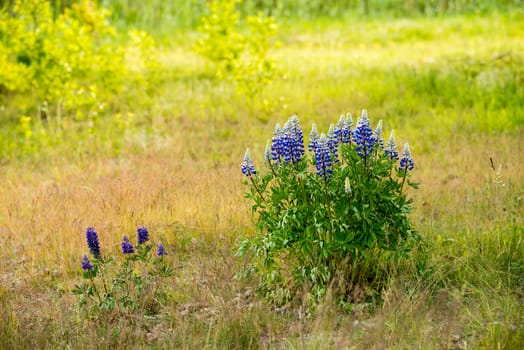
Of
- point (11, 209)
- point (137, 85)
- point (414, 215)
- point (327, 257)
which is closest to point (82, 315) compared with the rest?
point (327, 257)

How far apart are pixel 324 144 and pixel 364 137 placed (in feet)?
0.88

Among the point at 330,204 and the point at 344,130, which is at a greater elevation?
the point at 344,130

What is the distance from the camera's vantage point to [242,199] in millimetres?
6195

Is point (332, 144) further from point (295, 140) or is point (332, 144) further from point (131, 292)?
point (131, 292)

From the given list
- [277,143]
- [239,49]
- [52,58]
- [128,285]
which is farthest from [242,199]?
[239,49]

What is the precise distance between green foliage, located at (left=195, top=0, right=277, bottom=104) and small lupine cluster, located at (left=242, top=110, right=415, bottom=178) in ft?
22.4

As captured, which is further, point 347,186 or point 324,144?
point 324,144

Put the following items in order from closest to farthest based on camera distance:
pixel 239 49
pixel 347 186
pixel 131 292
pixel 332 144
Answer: pixel 347 186 → pixel 332 144 → pixel 131 292 → pixel 239 49

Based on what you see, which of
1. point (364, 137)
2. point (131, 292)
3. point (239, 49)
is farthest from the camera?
point (239, 49)

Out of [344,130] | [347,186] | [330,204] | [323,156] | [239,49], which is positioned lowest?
[330,204]

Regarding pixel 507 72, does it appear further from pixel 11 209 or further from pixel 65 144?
pixel 11 209

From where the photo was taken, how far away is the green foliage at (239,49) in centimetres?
1129

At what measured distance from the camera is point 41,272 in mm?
5441

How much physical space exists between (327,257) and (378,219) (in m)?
0.44
